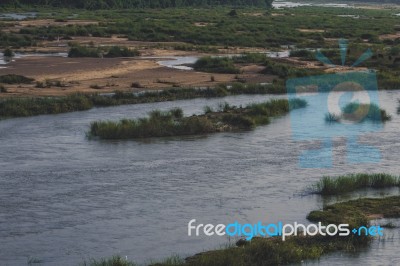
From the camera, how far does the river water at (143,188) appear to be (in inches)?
592

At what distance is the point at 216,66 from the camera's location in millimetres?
42719

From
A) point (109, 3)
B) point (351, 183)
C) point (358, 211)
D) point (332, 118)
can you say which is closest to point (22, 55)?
point (332, 118)

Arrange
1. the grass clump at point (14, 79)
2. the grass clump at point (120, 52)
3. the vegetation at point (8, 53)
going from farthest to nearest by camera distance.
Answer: the grass clump at point (120, 52) → the vegetation at point (8, 53) → the grass clump at point (14, 79)

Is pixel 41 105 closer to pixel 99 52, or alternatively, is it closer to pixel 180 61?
pixel 180 61

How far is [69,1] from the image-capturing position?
11900 cm

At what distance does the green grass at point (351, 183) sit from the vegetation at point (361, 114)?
30.2 ft

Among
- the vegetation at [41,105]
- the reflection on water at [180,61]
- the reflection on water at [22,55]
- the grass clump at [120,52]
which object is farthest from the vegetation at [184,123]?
the grass clump at [120,52]

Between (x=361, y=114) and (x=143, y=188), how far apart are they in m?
13.3

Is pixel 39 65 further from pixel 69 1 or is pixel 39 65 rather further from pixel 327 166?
pixel 69 1

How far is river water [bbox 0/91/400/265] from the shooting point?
49.4ft

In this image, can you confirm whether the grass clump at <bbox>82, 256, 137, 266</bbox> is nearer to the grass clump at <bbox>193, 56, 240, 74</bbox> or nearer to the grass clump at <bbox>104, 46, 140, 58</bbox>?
the grass clump at <bbox>193, 56, 240, 74</bbox>

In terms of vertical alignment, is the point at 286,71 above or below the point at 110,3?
below

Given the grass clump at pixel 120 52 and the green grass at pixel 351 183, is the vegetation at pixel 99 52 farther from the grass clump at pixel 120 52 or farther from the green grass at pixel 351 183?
the green grass at pixel 351 183

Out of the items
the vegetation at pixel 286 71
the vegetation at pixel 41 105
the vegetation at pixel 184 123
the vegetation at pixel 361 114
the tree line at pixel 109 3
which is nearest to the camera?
the vegetation at pixel 184 123
